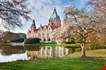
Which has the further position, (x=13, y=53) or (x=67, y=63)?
(x=13, y=53)

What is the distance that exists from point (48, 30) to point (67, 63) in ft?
2.46

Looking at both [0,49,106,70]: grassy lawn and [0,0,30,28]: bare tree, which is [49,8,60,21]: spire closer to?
[0,0,30,28]: bare tree

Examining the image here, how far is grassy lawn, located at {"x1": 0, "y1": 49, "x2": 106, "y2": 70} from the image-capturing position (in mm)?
4812

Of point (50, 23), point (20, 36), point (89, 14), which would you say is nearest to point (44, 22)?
point (50, 23)

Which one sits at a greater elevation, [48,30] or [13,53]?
[48,30]

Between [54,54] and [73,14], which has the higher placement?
[73,14]

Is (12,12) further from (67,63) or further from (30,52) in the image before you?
(67,63)

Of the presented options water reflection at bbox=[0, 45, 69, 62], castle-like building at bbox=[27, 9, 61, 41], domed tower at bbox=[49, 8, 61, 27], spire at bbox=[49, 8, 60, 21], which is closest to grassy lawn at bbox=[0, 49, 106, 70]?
water reflection at bbox=[0, 45, 69, 62]

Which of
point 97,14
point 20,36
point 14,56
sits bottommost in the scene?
point 14,56

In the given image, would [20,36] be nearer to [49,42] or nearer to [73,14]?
[49,42]

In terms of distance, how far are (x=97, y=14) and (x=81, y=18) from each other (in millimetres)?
323

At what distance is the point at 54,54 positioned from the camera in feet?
17.6

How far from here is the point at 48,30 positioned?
5293mm

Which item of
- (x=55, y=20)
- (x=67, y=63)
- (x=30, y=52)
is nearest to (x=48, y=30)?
(x=55, y=20)
